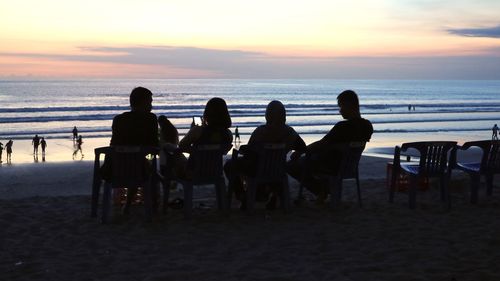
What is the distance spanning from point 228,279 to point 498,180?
19.0 feet

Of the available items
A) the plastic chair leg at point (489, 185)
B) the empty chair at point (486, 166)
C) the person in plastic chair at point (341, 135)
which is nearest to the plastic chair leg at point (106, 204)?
Answer: the person in plastic chair at point (341, 135)

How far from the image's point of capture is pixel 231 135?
20.3ft

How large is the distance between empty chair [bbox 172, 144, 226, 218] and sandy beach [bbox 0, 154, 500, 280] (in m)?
0.25

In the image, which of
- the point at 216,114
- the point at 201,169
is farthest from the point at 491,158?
the point at 201,169

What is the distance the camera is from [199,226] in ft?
18.8

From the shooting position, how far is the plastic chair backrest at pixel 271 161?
6121mm

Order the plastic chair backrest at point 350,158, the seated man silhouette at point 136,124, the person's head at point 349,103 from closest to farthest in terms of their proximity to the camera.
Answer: the seated man silhouette at point 136,124, the person's head at point 349,103, the plastic chair backrest at point 350,158

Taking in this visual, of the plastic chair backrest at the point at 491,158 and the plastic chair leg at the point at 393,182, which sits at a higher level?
the plastic chair backrest at the point at 491,158

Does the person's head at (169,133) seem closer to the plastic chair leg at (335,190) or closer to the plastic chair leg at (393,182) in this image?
the plastic chair leg at (335,190)

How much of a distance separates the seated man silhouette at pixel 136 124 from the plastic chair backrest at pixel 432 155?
2.51m

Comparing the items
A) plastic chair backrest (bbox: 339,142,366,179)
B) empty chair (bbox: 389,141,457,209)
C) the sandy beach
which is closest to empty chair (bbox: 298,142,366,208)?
plastic chair backrest (bbox: 339,142,366,179)

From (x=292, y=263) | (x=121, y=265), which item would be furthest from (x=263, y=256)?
(x=121, y=265)

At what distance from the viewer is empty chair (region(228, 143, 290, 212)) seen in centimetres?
614

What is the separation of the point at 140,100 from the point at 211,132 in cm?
72
